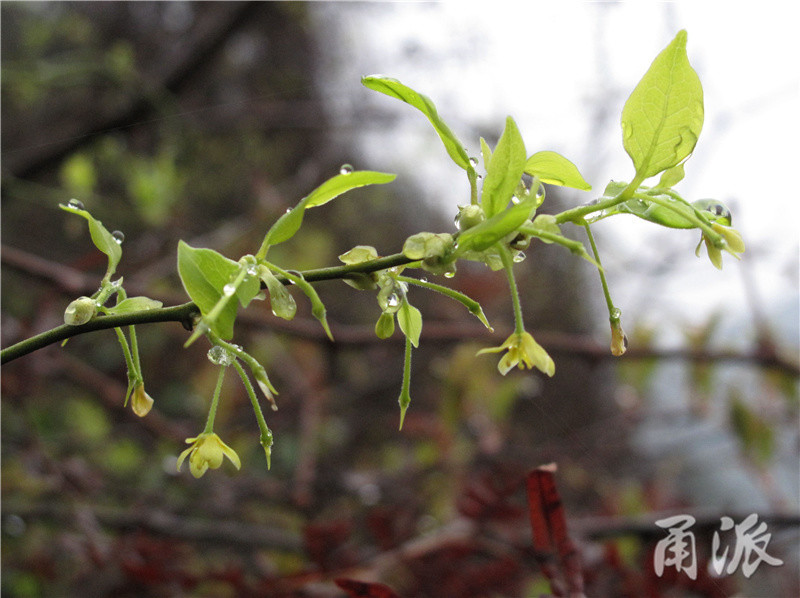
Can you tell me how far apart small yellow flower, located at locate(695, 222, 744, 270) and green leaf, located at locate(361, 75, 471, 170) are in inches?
3.4

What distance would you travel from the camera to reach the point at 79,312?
18cm

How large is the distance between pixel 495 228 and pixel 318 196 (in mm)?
58

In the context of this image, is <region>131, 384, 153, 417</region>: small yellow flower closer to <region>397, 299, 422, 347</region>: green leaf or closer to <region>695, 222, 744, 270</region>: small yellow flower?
<region>397, 299, 422, 347</region>: green leaf

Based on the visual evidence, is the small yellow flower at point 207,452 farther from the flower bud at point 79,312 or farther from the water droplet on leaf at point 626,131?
the water droplet on leaf at point 626,131

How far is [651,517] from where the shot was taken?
2.16 feet

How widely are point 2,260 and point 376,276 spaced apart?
59 centimetres

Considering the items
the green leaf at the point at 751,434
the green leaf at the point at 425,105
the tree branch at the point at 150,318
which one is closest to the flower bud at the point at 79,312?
the tree branch at the point at 150,318

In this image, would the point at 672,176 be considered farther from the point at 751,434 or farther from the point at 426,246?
the point at 751,434

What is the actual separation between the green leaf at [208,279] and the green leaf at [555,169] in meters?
0.11

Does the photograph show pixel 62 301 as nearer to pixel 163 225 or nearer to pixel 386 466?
pixel 163 225

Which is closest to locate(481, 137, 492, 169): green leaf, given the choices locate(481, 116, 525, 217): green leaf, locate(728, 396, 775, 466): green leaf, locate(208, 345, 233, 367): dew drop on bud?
locate(481, 116, 525, 217): green leaf

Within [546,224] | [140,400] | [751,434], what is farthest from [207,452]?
[751,434]

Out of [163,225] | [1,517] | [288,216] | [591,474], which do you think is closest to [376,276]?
[288,216]

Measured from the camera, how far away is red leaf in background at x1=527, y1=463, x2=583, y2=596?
0.77 ft
